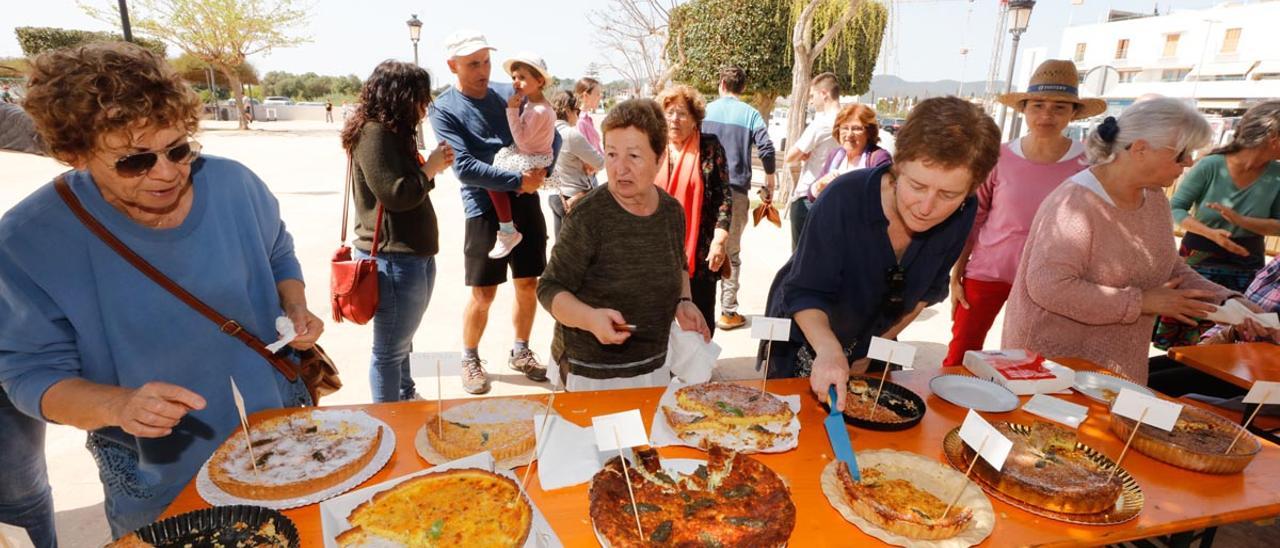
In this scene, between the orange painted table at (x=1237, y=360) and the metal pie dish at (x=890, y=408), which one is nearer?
the metal pie dish at (x=890, y=408)

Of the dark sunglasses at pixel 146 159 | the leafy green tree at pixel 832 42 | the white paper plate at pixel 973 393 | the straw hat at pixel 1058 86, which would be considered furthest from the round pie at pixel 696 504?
the leafy green tree at pixel 832 42

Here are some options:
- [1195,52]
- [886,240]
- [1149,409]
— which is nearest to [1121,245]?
[1149,409]

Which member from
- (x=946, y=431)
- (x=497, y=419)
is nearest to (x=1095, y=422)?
(x=946, y=431)

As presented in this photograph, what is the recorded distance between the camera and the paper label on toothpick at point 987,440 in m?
1.37

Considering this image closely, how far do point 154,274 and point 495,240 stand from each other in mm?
2366

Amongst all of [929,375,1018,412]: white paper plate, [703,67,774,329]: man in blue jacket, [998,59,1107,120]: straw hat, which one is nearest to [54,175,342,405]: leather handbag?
[929,375,1018,412]: white paper plate

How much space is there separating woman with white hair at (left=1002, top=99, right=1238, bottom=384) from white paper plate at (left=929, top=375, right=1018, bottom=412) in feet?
1.58

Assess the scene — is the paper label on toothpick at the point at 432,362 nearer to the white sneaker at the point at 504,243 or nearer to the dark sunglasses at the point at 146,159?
the dark sunglasses at the point at 146,159

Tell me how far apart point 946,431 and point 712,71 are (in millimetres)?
15158

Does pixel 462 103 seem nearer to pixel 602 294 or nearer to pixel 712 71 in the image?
pixel 602 294

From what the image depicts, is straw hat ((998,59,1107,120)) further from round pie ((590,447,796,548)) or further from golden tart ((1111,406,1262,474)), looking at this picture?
round pie ((590,447,796,548))

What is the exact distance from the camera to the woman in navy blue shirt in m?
1.79

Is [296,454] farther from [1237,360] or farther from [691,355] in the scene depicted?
[1237,360]

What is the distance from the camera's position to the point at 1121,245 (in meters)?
2.34
